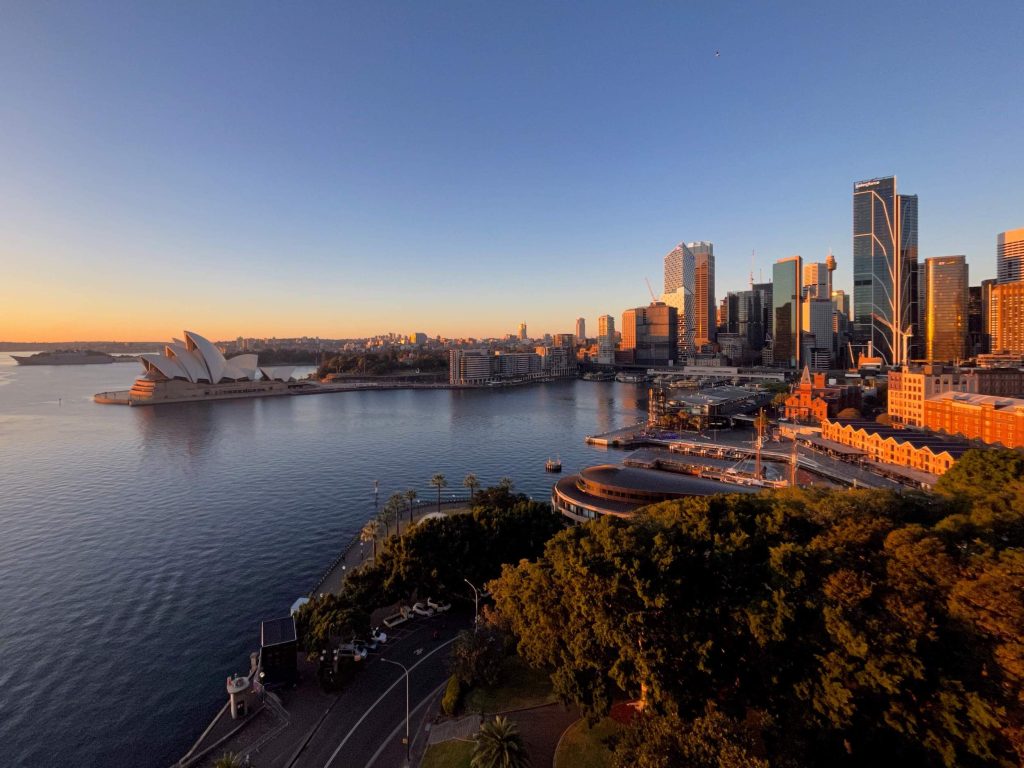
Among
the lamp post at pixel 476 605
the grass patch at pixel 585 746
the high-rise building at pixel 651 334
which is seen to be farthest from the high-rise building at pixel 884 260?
the grass patch at pixel 585 746

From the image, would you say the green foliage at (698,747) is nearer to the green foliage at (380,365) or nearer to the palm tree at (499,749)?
the palm tree at (499,749)

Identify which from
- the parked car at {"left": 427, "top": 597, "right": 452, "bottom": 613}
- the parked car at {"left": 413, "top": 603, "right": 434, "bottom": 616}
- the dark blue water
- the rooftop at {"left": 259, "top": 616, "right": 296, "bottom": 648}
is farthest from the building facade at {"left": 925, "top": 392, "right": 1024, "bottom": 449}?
the rooftop at {"left": 259, "top": 616, "right": 296, "bottom": 648}

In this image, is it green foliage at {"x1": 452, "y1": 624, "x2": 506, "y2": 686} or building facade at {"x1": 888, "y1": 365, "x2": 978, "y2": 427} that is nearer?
green foliage at {"x1": 452, "y1": 624, "x2": 506, "y2": 686}

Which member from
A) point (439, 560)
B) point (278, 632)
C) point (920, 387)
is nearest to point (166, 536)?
point (278, 632)

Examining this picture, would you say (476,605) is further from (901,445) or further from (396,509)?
(901,445)

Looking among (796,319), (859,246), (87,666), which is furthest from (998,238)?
(87,666)

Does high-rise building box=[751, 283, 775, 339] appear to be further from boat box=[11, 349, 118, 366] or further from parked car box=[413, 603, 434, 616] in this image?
boat box=[11, 349, 118, 366]
